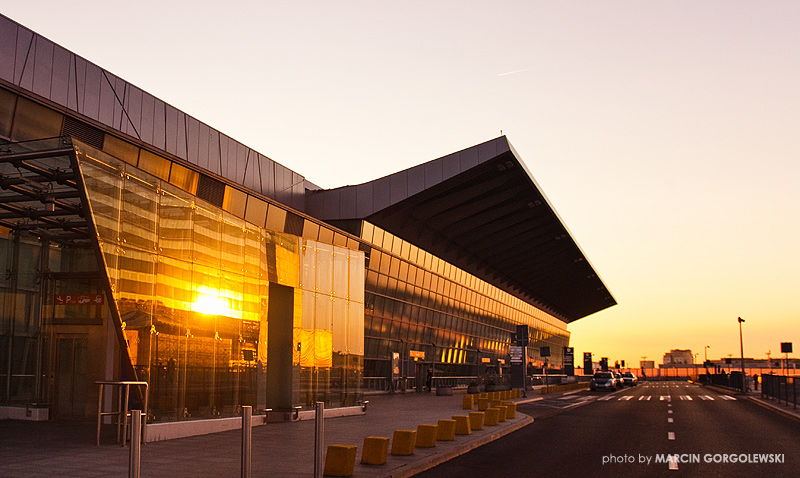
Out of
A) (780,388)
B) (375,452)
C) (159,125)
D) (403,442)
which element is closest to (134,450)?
(375,452)

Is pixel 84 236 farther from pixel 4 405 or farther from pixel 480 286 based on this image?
pixel 480 286

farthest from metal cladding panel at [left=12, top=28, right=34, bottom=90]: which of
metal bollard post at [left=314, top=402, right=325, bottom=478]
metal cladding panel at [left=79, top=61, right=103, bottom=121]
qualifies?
metal bollard post at [left=314, top=402, right=325, bottom=478]

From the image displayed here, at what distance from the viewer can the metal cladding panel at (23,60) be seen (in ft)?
72.1

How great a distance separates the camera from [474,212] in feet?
166

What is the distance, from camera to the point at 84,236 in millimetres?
20719

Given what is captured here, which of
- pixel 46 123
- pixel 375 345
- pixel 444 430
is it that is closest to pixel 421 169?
pixel 375 345

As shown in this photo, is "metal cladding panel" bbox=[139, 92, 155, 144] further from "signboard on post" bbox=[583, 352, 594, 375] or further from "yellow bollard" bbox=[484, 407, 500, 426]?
"signboard on post" bbox=[583, 352, 594, 375]

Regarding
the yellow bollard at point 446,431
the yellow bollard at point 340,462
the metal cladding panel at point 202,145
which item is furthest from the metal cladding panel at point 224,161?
the yellow bollard at point 340,462

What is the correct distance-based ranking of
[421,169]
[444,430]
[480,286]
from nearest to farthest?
[444,430]
[421,169]
[480,286]

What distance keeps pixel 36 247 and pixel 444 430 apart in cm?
1293

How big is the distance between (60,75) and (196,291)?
1002 centimetres

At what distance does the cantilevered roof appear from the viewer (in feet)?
135

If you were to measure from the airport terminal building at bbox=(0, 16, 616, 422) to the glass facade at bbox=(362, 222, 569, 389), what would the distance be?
658 centimetres

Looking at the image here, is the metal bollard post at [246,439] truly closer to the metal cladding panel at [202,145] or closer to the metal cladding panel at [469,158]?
the metal cladding panel at [202,145]
